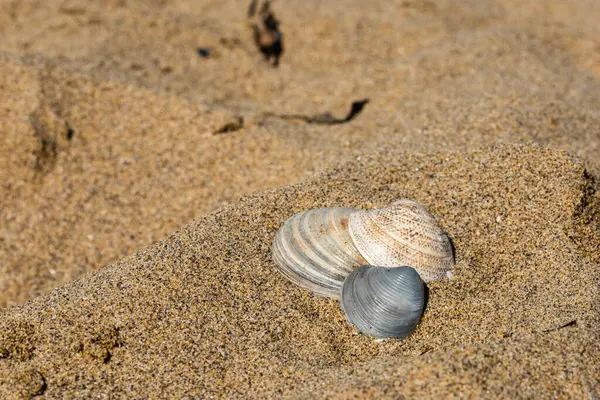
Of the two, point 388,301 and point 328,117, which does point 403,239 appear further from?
point 328,117

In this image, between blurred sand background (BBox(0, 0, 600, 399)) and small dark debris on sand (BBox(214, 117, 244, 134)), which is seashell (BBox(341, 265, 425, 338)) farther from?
small dark debris on sand (BBox(214, 117, 244, 134))

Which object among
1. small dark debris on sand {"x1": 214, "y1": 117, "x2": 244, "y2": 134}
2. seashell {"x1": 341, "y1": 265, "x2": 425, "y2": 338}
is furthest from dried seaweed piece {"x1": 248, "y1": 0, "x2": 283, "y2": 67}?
seashell {"x1": 341, "y1": 265, "x2": 425, "y2": 338}

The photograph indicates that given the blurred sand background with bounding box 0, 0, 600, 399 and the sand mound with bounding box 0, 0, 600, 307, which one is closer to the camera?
the blurred sand background with bounding box 0, 0, 600, 399

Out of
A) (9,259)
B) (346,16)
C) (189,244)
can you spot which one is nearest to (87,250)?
(9,259)

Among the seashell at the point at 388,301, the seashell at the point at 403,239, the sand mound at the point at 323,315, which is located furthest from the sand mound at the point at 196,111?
the seashell at the point at 388,301

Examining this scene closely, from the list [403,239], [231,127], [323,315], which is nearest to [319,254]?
[323,315]

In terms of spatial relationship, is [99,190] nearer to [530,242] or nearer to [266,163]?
[266,163]

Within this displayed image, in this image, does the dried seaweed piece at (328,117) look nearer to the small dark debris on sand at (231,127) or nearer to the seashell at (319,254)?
the small dark debris on sand at (231,127)
